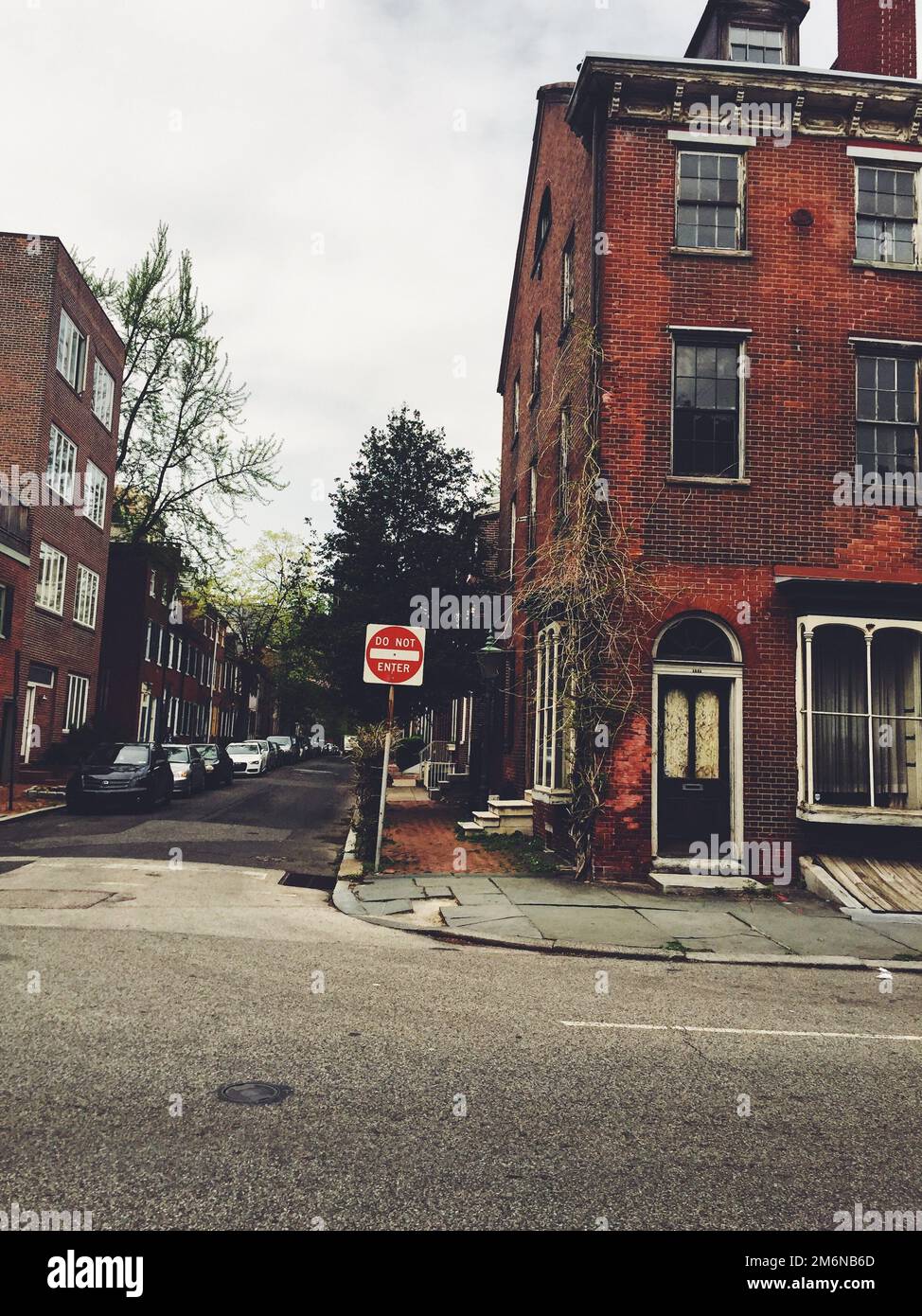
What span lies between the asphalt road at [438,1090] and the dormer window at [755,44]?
14580 millimetres

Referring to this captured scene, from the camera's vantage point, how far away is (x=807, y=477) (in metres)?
14.3

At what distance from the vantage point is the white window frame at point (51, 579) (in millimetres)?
28594

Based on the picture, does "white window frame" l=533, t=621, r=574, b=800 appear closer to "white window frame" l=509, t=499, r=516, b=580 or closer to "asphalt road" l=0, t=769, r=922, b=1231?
"asphalt road" l=0, t=769, r=922, b=1231

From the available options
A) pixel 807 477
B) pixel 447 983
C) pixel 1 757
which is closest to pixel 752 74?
pixel 807 477

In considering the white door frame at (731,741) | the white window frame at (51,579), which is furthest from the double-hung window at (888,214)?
the white window frame at (51,579)

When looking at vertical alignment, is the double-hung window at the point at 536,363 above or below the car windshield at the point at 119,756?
above

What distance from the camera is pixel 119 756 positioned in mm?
23172

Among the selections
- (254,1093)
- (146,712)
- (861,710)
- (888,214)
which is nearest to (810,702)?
(861,710)

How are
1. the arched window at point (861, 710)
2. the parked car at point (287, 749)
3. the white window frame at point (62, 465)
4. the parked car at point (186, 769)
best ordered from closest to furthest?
the arched window at point (861, 710) < the parked car at point (186, 769) < the white window frame at point (62, 465) < the parked car at point (287, 749)

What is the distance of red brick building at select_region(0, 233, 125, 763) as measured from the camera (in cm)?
2683

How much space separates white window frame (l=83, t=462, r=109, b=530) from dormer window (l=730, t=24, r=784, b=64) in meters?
23.5

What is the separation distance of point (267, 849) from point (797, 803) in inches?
329

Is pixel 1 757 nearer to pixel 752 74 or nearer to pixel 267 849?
pixel 267 849

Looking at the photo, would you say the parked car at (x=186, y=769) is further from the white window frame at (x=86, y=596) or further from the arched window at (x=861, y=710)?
the arched window at (x=861, y=710)
